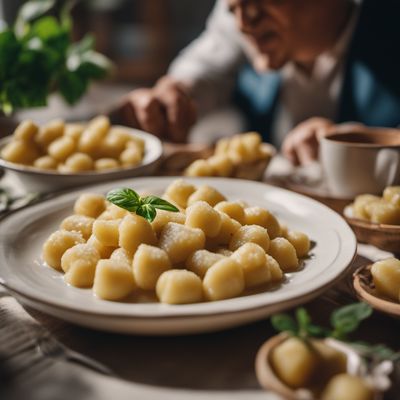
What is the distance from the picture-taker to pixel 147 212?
676 mm

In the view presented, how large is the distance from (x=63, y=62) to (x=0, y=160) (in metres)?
0.35

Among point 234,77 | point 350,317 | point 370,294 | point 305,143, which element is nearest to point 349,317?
point 350,317

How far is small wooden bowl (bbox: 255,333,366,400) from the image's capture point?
455 mm

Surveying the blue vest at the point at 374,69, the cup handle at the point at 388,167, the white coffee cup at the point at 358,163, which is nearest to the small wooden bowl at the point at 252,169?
the white coffee cup at the point at 358,163

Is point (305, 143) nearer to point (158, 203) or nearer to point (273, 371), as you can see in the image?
point (158, 203)

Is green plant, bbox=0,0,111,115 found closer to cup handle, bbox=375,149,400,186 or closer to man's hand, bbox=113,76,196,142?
man's hand, bbox=113,76,196,142

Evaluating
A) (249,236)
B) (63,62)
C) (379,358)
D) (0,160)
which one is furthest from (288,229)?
(63,62)

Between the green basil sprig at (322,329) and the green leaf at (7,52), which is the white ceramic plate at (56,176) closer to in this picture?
the green leaf at (7,52)

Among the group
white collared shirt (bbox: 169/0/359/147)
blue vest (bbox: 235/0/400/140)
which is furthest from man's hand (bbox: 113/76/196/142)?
blue vest (bbox: 235/0/400/140)

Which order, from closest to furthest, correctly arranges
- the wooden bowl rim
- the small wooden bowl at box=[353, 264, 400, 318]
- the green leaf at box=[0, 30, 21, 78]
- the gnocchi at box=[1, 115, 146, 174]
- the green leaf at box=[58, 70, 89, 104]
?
the small wooden bowl at box=[353, 264, 400, 318]
the wooden bowl rim
the gnocchi at box=[1, 115, 146, 174]
the green leaf at box=[0, 30, 21, 78]
the green leaf at box=[58, 70, 89, 104]

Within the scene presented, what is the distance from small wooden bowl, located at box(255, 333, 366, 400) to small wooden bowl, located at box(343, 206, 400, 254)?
329mm

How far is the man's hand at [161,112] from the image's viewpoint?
141 cm

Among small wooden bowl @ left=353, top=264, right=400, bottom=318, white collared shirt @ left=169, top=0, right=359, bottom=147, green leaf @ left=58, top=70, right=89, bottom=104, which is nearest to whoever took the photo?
small wooden bowl @ left=353, top=264, right=400, bottom=318

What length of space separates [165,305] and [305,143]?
0.78 metres
